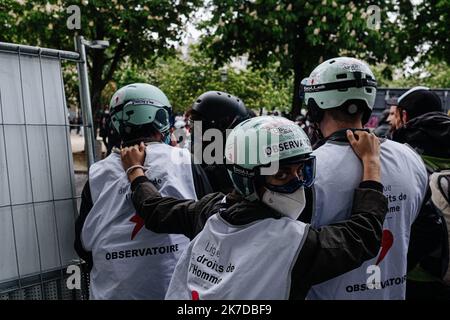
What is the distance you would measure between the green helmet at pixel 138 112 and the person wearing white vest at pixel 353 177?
754 millimetres

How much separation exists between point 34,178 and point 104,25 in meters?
11.4

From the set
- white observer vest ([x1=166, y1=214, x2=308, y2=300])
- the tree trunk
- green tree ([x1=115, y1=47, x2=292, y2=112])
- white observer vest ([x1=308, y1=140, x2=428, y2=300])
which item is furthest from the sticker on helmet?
green tree ([x1=115, y1=47, x2=292, y2=112])

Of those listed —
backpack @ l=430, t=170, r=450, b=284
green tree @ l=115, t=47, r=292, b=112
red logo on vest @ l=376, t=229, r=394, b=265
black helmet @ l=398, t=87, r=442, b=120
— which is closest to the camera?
red logo on vest @ l=376, t=229, r=394, b=265

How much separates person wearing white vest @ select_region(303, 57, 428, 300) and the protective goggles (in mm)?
126

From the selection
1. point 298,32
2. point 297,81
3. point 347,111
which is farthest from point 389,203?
point 297,81

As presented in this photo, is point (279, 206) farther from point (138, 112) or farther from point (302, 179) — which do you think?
point (138, 112)

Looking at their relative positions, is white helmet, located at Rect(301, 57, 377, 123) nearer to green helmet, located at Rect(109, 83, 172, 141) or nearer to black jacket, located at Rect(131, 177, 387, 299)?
black jacket, located at Rect(131, 177, 387, 299)

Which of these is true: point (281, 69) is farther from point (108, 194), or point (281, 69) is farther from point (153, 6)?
point (108, 194)

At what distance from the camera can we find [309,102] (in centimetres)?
234

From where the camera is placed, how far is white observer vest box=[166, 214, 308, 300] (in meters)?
1.70

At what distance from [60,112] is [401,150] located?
1738 mm

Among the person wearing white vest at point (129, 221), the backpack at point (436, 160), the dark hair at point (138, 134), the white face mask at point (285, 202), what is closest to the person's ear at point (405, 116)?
the backpack at point (436, 160)

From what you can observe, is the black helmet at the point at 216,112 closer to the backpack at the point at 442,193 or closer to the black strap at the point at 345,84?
the black strap at the point at 345,84

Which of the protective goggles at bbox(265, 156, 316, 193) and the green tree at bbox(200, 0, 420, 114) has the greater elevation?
the green tree at bbox(200, 0, 420, 114)
